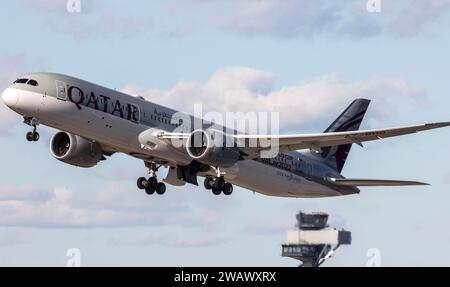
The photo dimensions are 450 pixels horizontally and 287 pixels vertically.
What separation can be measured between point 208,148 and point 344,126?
Result: 67.8 ft

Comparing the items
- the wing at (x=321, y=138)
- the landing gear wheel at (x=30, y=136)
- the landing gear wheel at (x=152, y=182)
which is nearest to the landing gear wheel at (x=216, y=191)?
the wing at (x=321, y=138)

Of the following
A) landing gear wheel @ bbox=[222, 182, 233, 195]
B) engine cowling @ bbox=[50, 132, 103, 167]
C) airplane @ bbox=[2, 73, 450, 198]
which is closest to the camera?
airplane @ bbox=[2, 73, 450, 198]

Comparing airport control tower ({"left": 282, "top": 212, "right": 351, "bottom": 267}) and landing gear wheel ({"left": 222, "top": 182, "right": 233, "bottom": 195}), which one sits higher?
airport control tower ({"left": 282, "top": 212, "right": 351, "bottom": 267})

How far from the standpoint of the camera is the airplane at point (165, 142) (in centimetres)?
6362

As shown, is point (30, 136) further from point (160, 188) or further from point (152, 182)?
point (160, 188)

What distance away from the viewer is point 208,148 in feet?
223

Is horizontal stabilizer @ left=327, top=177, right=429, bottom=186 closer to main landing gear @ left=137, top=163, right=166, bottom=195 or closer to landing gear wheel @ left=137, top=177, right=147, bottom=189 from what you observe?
main landing gear @ left=137, top=163, right=166, bottom=195

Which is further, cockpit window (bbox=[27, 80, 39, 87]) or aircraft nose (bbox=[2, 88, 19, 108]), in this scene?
cockpit window (bbox=[27, 80, 39, 87])

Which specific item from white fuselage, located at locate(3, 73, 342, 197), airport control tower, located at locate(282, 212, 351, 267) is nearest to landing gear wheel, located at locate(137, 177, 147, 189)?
white fuselage, located at locate(3, 73, 342, 197)

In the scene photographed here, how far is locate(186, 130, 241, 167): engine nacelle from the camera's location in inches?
2680

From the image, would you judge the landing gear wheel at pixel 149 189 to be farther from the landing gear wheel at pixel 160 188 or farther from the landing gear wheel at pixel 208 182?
the landing gear wheel at pixel 208 182

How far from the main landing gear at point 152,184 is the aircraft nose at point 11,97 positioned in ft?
42.9
